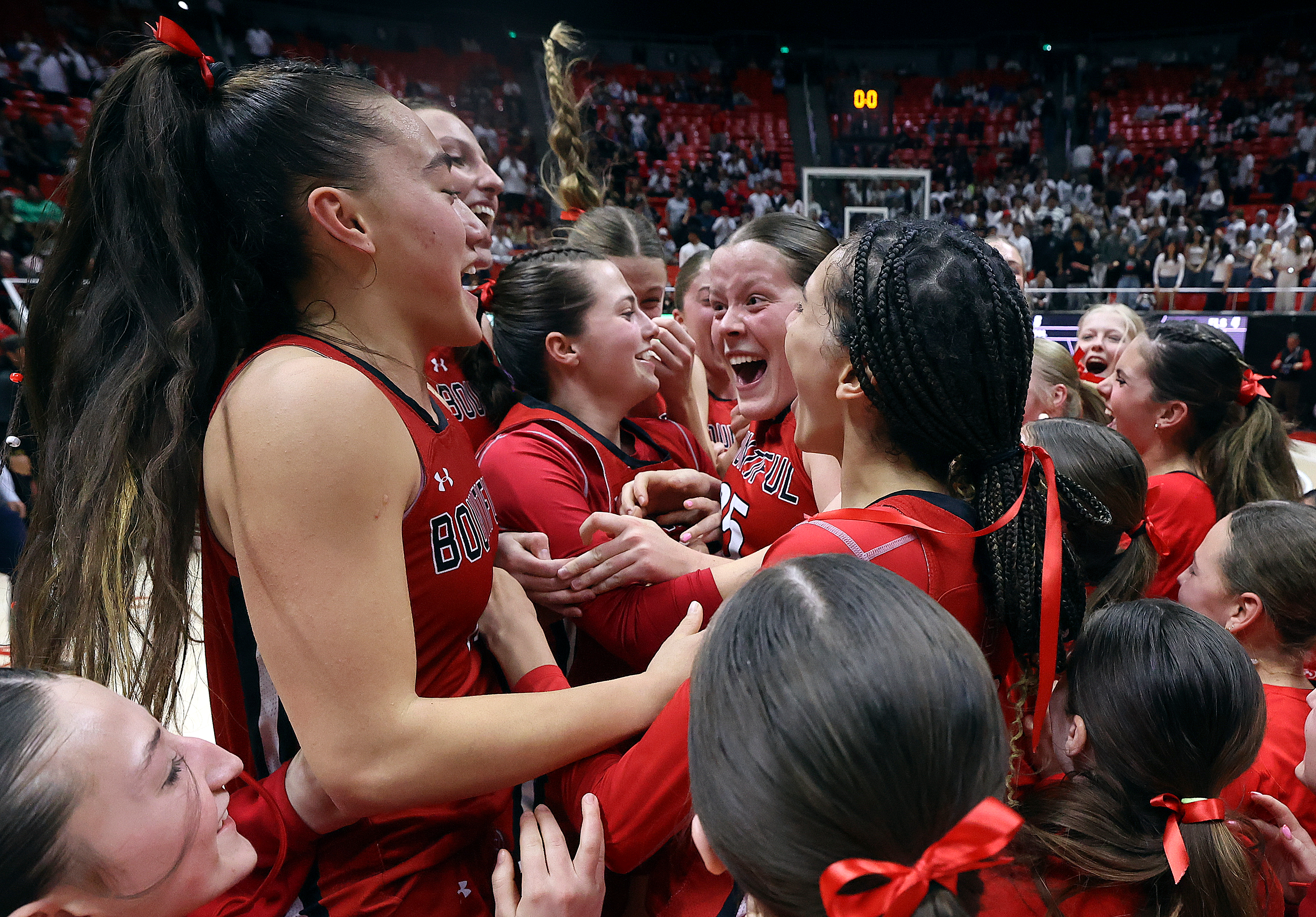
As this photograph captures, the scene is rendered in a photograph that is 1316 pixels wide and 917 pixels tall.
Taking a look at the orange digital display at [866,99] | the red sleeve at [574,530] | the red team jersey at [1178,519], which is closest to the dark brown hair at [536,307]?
the red sleeve at [574,530]

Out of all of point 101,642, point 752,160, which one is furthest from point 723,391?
point 752,160

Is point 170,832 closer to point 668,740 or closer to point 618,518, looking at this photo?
point 668,740

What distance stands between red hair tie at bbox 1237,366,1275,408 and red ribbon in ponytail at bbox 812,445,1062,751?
2150mm

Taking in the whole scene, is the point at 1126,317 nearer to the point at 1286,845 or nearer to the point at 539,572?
the point at 1286,845

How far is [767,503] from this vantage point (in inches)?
78.2

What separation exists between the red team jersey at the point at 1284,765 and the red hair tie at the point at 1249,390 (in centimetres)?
146

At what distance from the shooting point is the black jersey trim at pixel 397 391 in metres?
1.17

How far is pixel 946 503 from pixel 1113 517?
99 centimetres

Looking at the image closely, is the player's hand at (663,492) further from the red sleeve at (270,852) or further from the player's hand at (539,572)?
the red sleeve at (270,852)

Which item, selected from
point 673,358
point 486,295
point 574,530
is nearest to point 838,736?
point 574,530

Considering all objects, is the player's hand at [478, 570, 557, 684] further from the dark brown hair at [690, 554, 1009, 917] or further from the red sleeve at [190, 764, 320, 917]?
the dark brown hair at [690, 554, 1009, 917]

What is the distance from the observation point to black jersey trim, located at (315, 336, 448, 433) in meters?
1.17

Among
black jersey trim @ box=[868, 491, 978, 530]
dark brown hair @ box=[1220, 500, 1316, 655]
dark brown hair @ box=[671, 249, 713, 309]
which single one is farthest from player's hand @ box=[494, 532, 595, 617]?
dark brown hair @ box=[671, 249, 713, 309]

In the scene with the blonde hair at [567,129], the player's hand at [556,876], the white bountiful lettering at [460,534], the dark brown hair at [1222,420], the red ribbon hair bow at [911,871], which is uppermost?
the blonde hair at [567,129]
